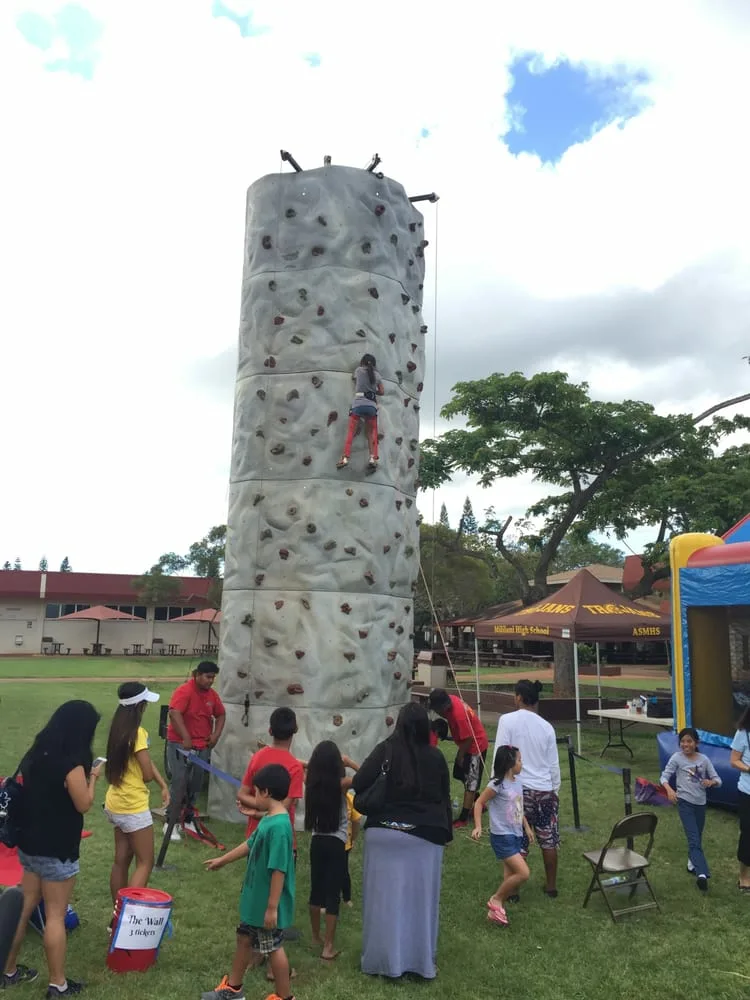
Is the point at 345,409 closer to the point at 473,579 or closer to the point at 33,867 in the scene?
the point at 33,867

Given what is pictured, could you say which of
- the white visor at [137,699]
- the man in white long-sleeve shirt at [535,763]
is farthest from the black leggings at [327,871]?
the man in white long-sleeve shirt at [535,763]

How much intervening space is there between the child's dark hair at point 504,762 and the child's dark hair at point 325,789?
1332 millimetres

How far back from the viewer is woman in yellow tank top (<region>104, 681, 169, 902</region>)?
16.8ft

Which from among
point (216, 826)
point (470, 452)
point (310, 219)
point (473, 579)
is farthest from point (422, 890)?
point (473, 579)

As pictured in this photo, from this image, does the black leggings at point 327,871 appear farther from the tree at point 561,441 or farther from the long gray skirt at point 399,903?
the tree at point 561,441

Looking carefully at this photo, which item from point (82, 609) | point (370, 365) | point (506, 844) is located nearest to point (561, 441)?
point (370, 365)

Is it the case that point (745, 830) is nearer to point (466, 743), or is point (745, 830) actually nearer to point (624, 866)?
point (624, 866)

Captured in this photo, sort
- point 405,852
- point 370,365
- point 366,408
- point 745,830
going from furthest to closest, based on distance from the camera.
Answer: point 370,365, point 366,408, point 745,830, point 405,852

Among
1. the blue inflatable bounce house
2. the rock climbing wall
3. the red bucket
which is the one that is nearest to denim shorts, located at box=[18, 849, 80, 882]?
the red bucket

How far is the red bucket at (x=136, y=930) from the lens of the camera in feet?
15.8

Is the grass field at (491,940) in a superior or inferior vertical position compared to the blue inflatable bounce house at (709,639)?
inferior

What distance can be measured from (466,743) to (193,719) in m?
2.96

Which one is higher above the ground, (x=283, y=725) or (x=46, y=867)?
(x=283, y=725)

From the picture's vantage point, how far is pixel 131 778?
5.17 metres
